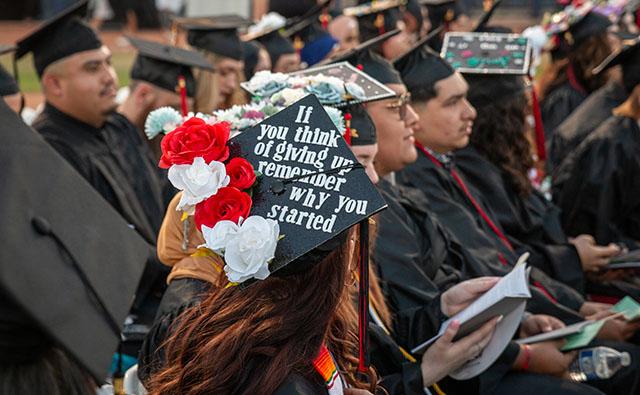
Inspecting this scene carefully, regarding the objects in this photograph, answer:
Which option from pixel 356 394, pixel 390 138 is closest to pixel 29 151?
pixel 356 394

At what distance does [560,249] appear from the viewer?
17.7ft

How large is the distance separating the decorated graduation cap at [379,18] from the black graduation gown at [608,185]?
10.0ft

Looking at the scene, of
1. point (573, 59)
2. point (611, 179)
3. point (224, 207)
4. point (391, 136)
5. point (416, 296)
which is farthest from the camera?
point (573, 59)

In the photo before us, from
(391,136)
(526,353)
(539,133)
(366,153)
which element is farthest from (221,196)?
(539,133)

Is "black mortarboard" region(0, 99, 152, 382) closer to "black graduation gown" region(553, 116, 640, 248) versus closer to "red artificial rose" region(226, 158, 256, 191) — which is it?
"red artificial rose" region(226, 158, 256, 191)

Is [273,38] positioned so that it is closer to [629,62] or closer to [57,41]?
[57,41]

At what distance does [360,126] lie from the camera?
3.74m

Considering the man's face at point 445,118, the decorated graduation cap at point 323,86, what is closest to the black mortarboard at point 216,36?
the man's face at point 445,118

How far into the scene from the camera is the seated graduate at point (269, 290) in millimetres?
2285

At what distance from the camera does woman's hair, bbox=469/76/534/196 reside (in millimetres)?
5535

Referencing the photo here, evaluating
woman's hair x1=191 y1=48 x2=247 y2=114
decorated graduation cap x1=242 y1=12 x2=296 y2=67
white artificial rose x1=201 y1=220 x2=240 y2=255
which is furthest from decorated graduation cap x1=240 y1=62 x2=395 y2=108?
decorated graduation cap x1=242 y1=12 x2=296 y2=67

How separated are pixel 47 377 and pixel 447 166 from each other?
3.52 m

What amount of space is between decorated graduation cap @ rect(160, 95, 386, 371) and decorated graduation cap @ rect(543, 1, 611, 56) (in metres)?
6.13

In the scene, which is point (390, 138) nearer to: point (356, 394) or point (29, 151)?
point (356, 394)
